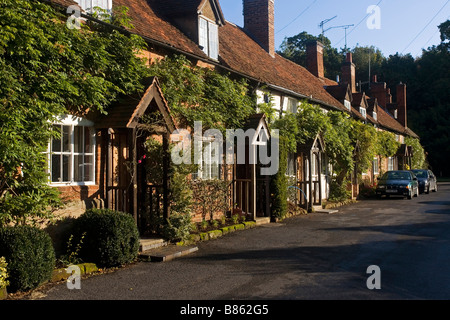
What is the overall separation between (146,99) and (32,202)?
328 centimetres

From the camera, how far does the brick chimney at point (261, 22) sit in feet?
73.8

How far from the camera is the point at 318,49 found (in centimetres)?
2902

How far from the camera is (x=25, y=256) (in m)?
6.04

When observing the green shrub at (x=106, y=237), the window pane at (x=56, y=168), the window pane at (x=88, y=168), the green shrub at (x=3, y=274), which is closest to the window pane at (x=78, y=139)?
the window pane at (x=88, y=168)

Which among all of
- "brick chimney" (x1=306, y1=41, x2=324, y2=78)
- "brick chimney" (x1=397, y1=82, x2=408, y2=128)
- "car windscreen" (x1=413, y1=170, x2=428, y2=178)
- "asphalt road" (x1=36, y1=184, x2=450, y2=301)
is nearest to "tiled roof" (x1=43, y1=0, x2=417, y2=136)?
"brick chimney" (x1=306, y1=41, x2=324, y2=78)

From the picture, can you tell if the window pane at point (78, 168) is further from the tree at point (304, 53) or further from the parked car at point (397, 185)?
the tree at point (304, 53)

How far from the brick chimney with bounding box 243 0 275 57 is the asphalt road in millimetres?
13188

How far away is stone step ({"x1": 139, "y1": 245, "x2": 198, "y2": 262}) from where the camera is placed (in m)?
8.25

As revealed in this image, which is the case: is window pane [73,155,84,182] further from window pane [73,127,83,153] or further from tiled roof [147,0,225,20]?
tiled roof [147,0,225,20]

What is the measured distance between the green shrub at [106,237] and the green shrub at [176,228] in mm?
1536

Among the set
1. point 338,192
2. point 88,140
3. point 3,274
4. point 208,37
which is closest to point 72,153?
point 88,140

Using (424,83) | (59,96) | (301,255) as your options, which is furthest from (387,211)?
(424,83)

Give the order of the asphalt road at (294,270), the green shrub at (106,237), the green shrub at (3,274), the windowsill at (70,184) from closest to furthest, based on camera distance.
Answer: the green shrub at (3,274), the asphalt road at (294,270), the green shrub at (106,237), the windowsill at (70,184)

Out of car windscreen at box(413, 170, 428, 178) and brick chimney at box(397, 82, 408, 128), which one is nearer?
car windscreen at box(413, 170, 428, 178)
